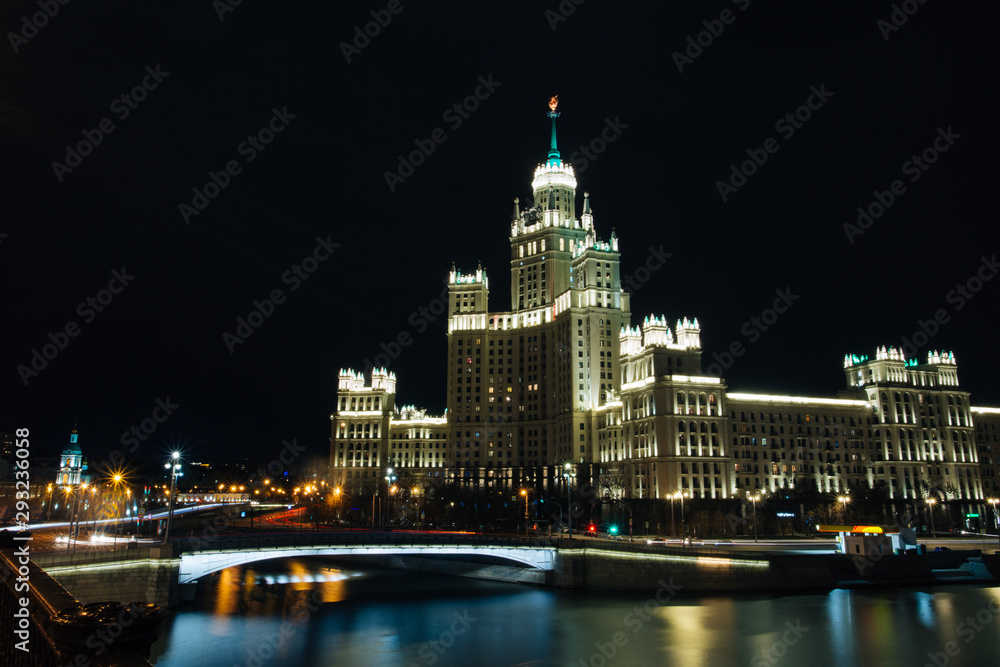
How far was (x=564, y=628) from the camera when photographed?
5934 centimetres

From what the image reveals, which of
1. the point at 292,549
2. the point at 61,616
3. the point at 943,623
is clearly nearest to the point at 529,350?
the point at 292,549

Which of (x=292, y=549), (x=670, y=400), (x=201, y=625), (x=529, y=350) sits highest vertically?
(x=529, y=350)

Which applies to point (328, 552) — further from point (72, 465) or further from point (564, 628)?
point (72, 465)

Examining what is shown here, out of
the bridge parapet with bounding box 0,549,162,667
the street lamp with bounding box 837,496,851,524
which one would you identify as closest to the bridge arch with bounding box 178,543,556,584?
the bridge parapet with bounding box 0,549,162,667

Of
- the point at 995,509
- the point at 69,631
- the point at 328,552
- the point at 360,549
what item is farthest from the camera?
the point at 995,509

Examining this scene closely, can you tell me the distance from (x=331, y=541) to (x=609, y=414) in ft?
256

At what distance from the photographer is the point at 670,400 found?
395ft

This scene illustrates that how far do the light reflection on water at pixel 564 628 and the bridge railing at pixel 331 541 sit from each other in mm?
5537

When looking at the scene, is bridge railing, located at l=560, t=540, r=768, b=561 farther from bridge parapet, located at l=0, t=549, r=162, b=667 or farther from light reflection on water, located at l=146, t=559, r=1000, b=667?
bridge parapet, located at l=0, t=549, r=162, b=667

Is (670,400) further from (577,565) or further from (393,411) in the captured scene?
(393,411)

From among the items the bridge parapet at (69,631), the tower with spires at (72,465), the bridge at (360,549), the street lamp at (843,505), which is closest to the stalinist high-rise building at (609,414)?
the street lamp at (843,505)

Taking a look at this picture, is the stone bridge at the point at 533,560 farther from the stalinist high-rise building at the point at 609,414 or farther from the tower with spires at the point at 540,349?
the tower with spires at the point at 540,349

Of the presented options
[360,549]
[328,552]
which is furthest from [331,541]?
[360,549]

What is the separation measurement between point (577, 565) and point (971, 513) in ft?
314
